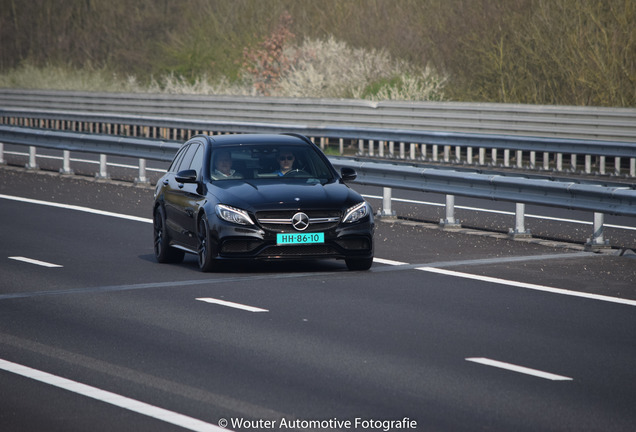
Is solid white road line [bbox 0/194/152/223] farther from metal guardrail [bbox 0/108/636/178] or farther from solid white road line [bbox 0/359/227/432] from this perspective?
solid white road line [bbox 0/359/227/432]

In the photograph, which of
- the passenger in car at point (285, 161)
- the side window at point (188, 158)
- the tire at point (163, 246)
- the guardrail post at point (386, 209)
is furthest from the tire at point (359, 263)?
the guardrail post at point (386, 209)

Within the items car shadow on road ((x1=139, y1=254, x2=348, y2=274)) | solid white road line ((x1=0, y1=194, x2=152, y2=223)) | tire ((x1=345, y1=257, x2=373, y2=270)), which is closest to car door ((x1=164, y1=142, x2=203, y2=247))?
car shadow on road ((x1=139, y1=254, x2=348, y2=274))

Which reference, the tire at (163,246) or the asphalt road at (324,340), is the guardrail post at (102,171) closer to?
the asphalt road at (324,340)

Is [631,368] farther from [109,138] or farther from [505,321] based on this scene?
[109,138]

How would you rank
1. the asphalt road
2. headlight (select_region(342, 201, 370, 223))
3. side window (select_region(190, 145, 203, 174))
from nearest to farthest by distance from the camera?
the asphalt road, headlight (select_region(342, 201, 370, 223)), side window (select_region(190, 145, 203, 174))

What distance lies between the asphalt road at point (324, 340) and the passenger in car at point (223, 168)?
1.07m

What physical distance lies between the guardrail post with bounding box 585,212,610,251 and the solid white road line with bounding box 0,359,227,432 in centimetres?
865

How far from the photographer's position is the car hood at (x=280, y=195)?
13359mm

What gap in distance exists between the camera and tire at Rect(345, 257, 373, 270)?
1386cm

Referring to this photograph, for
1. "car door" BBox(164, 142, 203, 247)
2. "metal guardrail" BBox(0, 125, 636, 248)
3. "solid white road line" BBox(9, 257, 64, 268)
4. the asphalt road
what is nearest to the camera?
the asphalt road

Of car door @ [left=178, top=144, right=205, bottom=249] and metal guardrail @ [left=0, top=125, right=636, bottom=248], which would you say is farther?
metal guardrail @ [left=0, top=125, right=636, bottom=248]

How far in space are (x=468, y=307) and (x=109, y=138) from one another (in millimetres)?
16497

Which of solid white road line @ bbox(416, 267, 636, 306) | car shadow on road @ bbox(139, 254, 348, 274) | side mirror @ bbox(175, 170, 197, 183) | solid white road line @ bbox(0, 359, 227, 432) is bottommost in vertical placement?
car shadow on road @ bbox(139, 254, 348, 274)

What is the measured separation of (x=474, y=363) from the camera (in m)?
8.89
